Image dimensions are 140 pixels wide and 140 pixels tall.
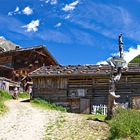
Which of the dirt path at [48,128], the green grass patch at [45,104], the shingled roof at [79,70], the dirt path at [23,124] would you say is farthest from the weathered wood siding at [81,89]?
the dirt path at [48,128]

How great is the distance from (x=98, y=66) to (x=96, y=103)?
4.20 metres

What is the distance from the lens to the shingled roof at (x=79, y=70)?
33.8 m

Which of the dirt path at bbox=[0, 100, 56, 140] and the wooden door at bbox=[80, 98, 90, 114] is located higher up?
the wooden door at bbox=[80, 98, 90, 114]

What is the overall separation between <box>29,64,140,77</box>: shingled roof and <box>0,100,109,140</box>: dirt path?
9419 millimetres

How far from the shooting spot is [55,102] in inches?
1385

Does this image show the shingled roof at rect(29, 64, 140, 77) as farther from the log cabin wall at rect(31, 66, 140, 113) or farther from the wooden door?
the wooden door

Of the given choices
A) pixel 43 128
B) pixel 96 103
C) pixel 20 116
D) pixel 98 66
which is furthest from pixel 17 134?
pixel 98 66

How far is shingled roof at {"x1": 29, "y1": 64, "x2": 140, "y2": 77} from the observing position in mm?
33759

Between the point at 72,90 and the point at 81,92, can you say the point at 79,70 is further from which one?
the point at 81,92

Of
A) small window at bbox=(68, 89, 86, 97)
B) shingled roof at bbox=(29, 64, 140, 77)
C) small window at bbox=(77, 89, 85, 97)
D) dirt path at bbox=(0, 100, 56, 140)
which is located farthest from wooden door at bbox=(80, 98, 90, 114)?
dirt path at bbox=(0, 100, 56, 140)

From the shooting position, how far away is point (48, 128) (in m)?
21.0

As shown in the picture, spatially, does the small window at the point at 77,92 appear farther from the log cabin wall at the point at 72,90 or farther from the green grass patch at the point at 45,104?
the green grass patch at the point at 45,104

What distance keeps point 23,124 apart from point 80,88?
12699 millimetres

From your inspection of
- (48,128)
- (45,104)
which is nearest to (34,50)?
(45,104)
